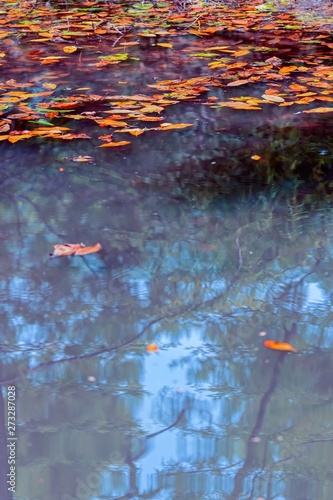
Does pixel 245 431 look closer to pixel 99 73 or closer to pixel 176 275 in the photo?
pixel 176 275

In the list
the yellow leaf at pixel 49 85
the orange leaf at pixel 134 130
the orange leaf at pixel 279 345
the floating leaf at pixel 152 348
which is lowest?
the floating leaf at pixel 152 348

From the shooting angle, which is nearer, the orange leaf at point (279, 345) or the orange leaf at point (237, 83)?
the orange leaf at point (279, 345)

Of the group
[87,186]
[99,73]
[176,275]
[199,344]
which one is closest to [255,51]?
[99,73]

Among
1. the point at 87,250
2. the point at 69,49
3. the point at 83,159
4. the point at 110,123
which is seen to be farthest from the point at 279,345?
the point at 69,49

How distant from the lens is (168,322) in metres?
1.49

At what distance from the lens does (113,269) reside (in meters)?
1.68

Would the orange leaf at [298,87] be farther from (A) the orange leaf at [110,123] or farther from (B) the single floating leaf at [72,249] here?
(B) the single floating leaf at [72,249]

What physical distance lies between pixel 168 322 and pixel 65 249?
0.43 metres

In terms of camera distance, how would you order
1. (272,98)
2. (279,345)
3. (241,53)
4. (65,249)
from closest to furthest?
(279,345)
(65,249)
(272,98)
(241,53)

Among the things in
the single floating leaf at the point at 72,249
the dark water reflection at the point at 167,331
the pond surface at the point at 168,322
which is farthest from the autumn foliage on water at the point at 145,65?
the single floating leaf at the point at 72,249

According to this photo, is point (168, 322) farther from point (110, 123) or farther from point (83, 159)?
point (110, 123)

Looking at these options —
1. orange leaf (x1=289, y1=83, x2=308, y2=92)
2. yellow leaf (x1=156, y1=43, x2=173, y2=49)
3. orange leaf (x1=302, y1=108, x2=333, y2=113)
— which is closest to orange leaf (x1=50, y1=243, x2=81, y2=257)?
orange leaf (x1=302, y1=108, x2=333, y2=113)

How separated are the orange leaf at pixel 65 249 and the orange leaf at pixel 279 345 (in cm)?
63

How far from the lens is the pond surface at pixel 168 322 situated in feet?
3.69
